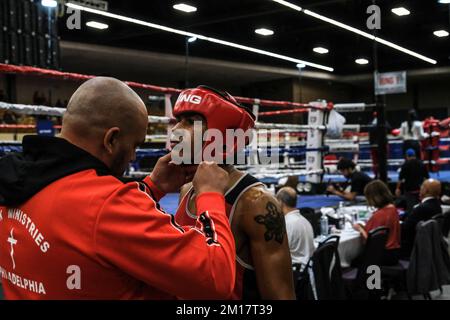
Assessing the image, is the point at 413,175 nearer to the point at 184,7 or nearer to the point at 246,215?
the point at 184,7

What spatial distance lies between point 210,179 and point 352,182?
5.51 m

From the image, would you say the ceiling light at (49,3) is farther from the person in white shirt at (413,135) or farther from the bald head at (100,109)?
the person in white shirt at (413,135)

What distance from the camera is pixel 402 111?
18.2m

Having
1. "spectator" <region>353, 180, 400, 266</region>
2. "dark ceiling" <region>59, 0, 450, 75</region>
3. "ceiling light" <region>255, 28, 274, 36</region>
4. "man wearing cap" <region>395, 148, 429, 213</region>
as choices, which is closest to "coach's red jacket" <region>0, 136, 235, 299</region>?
"spectator" <region>353, 180, 400, 266</region>

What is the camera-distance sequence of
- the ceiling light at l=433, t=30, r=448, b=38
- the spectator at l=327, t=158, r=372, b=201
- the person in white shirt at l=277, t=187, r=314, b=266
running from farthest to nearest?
the ceiling light at l=433, t=30, r=448, b=38
the spectator at l=327, t=158, r=372, b=201
the person in white shirt at l=277, t=187, r=314, b=266

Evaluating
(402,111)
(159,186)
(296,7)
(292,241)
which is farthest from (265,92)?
(159,186)

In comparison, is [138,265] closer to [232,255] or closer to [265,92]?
[232,255]

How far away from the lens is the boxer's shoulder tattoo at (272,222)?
1354 millimetres

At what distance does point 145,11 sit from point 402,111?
40.8 feet

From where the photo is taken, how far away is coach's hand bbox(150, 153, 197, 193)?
4.37ft

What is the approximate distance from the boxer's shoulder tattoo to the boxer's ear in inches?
20.8

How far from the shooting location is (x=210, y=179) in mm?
1062

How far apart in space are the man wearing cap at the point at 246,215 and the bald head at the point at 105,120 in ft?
1.23

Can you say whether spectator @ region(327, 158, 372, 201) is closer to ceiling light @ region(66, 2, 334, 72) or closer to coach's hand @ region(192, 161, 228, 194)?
ceiling light @ region(66, 2, 334, 72)
